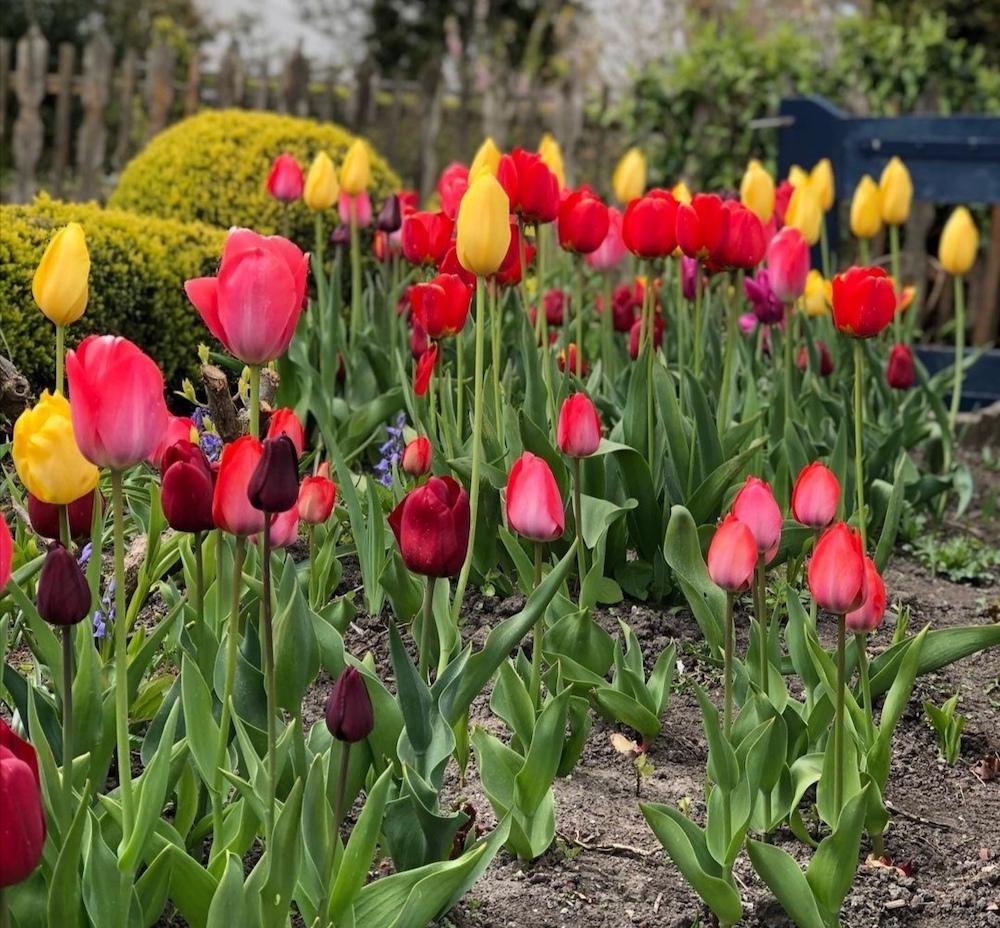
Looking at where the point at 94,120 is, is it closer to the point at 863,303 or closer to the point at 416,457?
the point at 416,457

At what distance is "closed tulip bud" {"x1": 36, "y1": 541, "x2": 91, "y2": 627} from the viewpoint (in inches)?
57.4

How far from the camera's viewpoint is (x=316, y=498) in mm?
2227

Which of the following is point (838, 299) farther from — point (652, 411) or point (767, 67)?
point (767, 67)

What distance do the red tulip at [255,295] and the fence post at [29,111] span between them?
31.1 ft

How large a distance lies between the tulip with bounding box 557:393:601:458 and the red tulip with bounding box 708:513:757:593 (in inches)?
17.7

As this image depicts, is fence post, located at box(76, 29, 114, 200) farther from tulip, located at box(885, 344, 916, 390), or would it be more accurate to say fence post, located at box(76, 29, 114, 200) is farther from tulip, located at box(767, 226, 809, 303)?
tulip, located at box(767, 226, 809, 303)

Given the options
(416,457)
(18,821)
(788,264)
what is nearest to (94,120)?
(788,264)

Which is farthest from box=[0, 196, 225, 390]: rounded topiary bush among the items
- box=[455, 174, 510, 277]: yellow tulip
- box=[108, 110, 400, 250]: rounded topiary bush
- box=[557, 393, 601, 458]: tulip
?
box=[557, 393, 601, 458]: tulip

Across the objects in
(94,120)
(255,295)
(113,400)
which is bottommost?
(113,400)

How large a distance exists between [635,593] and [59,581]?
66.1 inches

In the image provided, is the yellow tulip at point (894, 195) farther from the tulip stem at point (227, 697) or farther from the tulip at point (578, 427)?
the tulip stem at point (227, 697)

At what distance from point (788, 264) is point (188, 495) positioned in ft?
6.72

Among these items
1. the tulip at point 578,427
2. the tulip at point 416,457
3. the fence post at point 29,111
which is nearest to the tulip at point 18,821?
the tulip at point 578,427

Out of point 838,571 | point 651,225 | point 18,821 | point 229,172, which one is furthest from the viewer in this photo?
point 229,172
